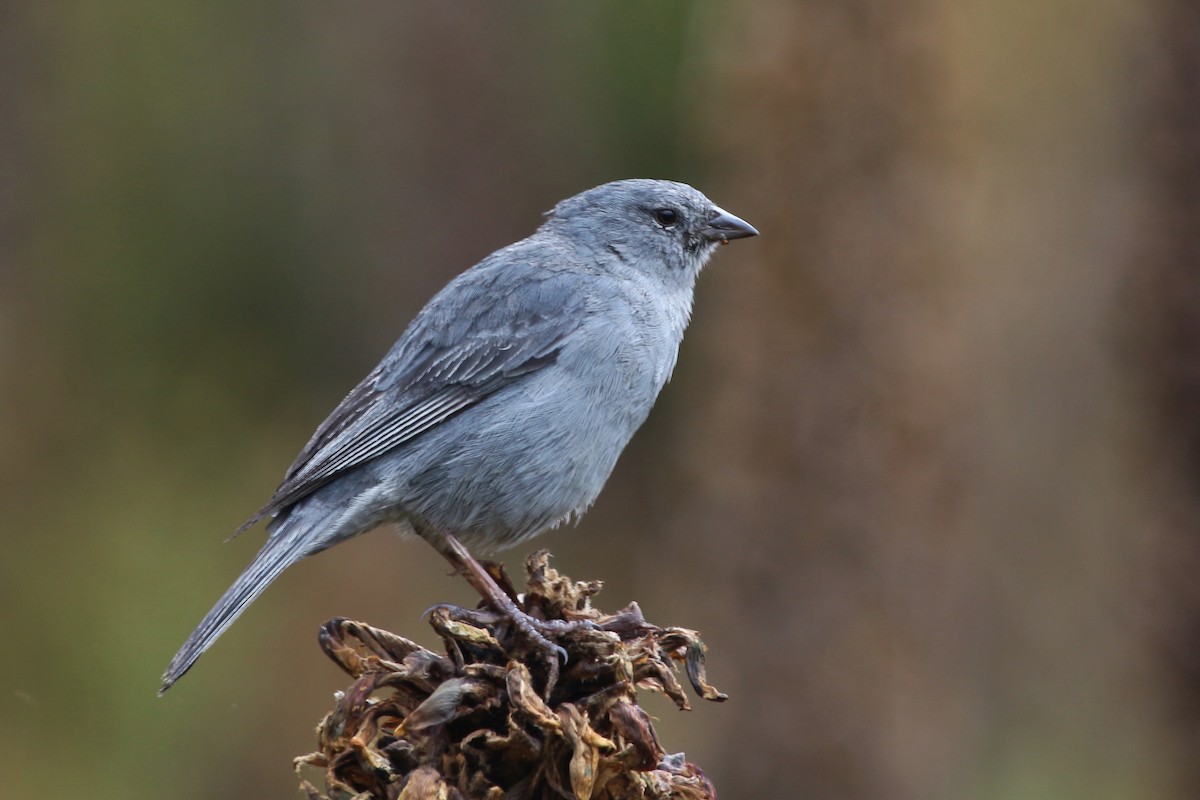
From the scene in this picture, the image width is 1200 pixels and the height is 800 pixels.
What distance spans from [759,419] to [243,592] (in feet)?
13.3

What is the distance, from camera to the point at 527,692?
116 inches

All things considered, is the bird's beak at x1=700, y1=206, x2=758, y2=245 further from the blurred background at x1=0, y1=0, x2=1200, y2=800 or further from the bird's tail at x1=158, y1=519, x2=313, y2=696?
the bird's tail at x1=158, y1=519, x2=313, y2=696

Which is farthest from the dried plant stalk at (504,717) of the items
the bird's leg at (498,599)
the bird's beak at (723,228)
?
the bird's beak at (723,228)

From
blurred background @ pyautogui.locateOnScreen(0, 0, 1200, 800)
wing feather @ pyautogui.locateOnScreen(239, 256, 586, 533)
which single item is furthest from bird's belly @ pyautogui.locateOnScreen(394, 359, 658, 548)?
blurred background @ pyautogui.locateOnScreen(0, 0, 1200, 800)

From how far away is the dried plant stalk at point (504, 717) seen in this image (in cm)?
290

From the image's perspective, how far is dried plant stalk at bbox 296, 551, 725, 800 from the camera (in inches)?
114

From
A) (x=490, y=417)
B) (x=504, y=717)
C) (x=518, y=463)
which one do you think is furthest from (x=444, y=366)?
(x=504, y=717)

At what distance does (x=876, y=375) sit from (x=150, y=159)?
17.1ft

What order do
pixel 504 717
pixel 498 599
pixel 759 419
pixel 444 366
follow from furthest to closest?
pixel 759 419, pixel 444 366, pixel 498 599, pixel 504 717

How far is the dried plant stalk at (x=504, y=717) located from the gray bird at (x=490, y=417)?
2.92ft

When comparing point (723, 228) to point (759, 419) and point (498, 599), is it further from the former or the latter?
point (498, 599)

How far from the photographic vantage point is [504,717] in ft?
9.90

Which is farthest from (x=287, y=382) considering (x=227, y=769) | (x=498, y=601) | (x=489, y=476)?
(x=498, y=601)

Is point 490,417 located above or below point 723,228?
below
